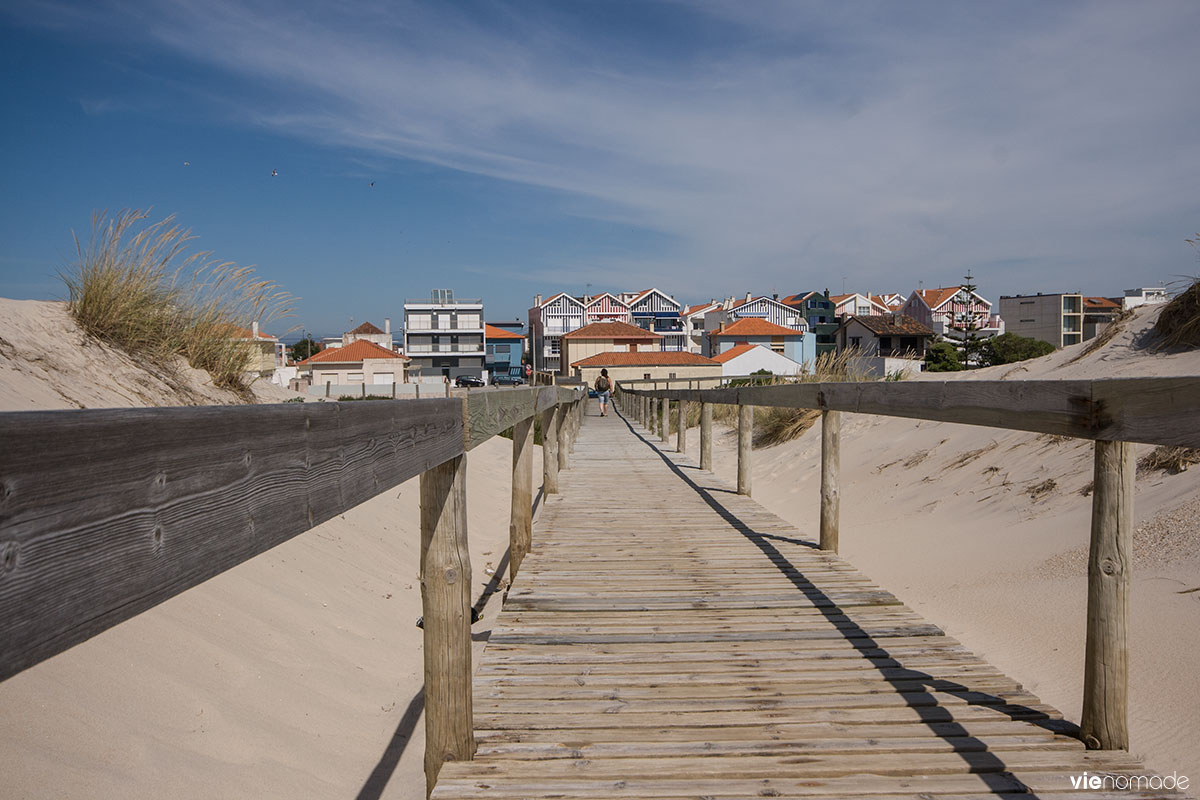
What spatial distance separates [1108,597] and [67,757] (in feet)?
11.5

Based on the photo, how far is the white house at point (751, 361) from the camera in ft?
221

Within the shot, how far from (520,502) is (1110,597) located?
3.47 meters

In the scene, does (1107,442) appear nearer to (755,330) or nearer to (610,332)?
(610,332)

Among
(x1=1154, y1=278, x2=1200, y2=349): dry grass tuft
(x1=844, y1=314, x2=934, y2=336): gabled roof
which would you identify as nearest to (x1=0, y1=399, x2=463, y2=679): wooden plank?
(x1=1154, y1=278, x2=1200, y2=349): dry grass tuft

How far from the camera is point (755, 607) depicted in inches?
167

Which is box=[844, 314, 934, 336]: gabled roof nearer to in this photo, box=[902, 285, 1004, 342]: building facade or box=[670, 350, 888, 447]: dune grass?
box=[902, 285, 1004, 342]: building facade

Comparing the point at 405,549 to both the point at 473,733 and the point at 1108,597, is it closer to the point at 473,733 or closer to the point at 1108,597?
the point at 473,733

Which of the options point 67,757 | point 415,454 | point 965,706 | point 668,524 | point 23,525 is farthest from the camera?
point 668,524

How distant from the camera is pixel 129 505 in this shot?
0.96m

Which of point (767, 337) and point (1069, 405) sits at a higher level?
point (767, 337)

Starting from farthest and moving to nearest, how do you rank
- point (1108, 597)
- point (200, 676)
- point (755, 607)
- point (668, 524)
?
point (668, 524), point (755, 607), point (200, 676), point (1108, 597)

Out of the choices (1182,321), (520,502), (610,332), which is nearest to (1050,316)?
(610,332)

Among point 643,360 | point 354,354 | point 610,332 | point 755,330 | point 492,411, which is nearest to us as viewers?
point 492,411

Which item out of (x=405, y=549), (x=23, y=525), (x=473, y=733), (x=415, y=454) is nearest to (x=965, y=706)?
(x=473, y=733)
